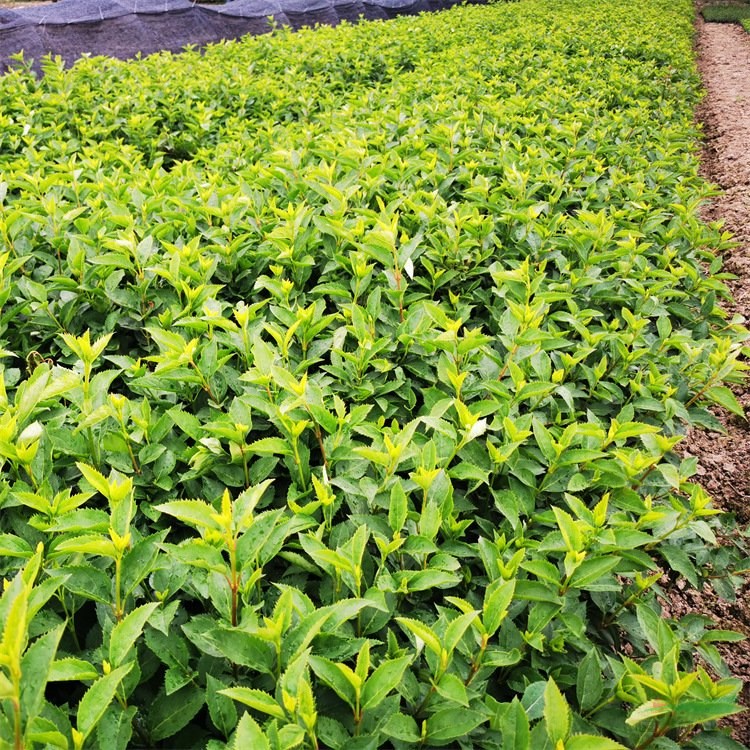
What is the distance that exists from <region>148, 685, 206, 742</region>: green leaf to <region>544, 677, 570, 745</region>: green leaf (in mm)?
644

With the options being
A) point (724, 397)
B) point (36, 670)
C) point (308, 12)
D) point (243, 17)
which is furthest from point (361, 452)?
point (308, 12)

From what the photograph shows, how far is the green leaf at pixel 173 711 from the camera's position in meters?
1.06

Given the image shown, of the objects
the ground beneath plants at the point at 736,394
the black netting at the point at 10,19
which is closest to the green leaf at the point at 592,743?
the ground beneath plants at the point at 736,394

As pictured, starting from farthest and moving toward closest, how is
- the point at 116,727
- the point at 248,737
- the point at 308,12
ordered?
the point at 308,12 < the point at 116,727 < the point at 248,737

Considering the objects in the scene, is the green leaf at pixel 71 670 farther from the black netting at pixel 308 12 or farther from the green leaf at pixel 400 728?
the black netting at pixel 308 12

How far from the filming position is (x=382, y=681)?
1.03m

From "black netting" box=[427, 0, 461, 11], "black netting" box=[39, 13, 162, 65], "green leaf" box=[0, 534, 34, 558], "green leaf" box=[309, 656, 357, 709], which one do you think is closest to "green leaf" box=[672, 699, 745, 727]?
"green leaf" box=[309, 656, 357, 709]

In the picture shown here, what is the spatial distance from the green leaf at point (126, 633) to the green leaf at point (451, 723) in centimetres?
57

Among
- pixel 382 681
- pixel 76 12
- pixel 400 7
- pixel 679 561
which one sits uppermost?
pixel 400 7

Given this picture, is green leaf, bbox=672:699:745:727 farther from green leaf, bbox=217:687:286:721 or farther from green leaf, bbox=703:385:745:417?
green leaf, bbox=703:385:745:417

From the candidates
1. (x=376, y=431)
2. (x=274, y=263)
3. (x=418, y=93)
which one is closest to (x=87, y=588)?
(x=376, y=431)

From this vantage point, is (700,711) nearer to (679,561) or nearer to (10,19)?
(679,561)

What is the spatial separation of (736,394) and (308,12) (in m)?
12.6

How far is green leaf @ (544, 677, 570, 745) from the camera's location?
93 cm
